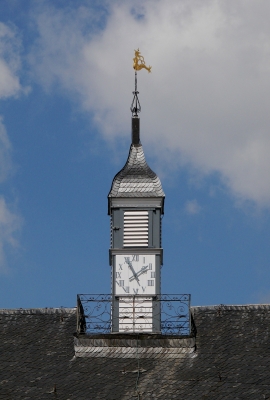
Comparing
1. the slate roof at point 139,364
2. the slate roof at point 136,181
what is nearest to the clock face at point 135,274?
the slate roof at point 139,364

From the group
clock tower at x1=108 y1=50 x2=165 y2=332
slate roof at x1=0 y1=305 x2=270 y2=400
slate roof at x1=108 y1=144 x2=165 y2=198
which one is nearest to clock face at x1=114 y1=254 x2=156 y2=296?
clock tower at x1=108 y1=50 x2=165 y2=332

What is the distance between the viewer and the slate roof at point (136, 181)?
50.9m

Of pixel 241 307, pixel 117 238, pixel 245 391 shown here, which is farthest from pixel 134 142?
pixel 245 391

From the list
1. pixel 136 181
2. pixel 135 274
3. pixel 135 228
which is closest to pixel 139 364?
pixel 135 274

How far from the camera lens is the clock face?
163ft

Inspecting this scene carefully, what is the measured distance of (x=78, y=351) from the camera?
48.3 m

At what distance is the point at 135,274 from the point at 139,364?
369 cm

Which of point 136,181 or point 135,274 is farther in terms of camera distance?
point 136,181

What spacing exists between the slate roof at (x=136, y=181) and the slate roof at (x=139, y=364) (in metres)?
4.36

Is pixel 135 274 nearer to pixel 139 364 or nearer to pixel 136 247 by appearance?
pixel 136 247

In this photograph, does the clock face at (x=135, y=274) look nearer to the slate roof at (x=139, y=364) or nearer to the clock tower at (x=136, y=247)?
the clock tower at (x=136, y=247)

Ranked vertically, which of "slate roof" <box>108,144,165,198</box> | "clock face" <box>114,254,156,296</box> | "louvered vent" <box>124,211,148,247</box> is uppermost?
"slate roof" <box>108,144,165,198</box>

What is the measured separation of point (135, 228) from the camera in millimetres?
50625

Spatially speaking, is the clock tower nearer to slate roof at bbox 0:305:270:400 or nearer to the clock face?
the clock face
